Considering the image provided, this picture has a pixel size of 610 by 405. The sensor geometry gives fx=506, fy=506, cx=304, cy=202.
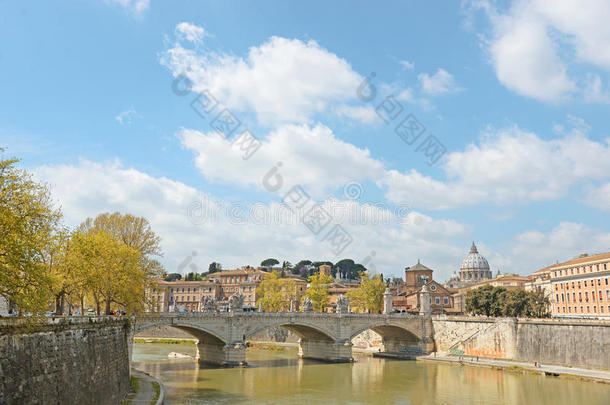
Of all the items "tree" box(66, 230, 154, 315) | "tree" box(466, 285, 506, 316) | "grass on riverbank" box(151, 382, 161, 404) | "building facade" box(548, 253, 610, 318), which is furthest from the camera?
"tree" box(466, 285, 506, 316)

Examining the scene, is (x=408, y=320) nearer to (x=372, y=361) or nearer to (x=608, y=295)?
(x=372, y=361)

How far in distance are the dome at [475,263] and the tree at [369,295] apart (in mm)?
117718

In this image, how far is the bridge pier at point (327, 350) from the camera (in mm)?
57906

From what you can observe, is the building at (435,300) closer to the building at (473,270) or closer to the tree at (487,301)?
the tree at (487,301)

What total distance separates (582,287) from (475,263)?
118 meters

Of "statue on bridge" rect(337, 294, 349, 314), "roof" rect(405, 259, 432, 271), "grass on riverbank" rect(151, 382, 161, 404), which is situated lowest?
"grass on riverbank" rect(151, 382, 161, 404)

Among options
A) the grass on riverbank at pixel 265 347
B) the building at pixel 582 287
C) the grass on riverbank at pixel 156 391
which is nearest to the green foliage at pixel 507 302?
the building at pixel 582 287

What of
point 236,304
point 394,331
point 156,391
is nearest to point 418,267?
point 394,331

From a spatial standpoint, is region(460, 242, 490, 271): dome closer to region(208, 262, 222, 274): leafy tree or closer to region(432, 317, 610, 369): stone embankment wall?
region(208, 262, 222, 274): leafy tree

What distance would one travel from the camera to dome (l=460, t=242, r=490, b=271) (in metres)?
186

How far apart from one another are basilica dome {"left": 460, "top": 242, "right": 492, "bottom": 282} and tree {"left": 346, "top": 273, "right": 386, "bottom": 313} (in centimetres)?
11567

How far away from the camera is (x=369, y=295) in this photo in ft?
255

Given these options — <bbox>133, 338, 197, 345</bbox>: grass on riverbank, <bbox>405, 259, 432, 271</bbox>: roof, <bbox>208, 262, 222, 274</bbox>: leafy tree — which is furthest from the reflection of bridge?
<bbox>208, 262, 222, 274</bbox>: leafy tree

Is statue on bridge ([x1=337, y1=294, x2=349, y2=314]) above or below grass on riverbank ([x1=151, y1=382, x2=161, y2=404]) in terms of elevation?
above
